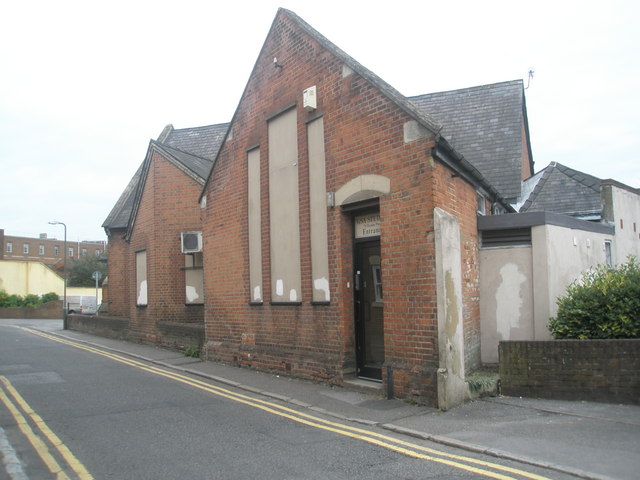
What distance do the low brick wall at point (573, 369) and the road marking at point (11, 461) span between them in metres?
6.46

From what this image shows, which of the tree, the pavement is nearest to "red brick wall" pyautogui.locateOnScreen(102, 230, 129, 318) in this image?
the pavement

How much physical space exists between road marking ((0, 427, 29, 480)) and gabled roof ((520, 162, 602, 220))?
1130 cm

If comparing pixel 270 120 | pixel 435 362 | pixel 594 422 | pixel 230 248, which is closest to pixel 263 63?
pixel 270 120

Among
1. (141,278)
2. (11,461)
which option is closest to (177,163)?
(141,278)

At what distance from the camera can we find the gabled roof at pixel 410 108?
787 centimetres

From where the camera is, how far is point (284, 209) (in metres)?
10.7

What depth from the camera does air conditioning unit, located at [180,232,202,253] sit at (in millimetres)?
16281

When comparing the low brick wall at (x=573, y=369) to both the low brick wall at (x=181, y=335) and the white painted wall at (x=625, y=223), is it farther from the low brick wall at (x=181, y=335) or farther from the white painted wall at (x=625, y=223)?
the low brick wall at (x=181, y=335)

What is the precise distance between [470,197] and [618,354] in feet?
11.5

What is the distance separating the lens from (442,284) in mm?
7504

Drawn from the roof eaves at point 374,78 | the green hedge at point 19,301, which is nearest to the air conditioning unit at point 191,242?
the roof eaves at point 374,78

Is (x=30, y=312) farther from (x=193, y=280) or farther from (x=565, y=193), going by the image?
(x=565, y=193)

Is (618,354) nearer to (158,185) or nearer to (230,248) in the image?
(230,248)

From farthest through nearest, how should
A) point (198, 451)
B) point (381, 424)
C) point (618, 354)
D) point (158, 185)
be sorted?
point (158, 185), point (618, 354), point (381, 424), point (198, 451)
